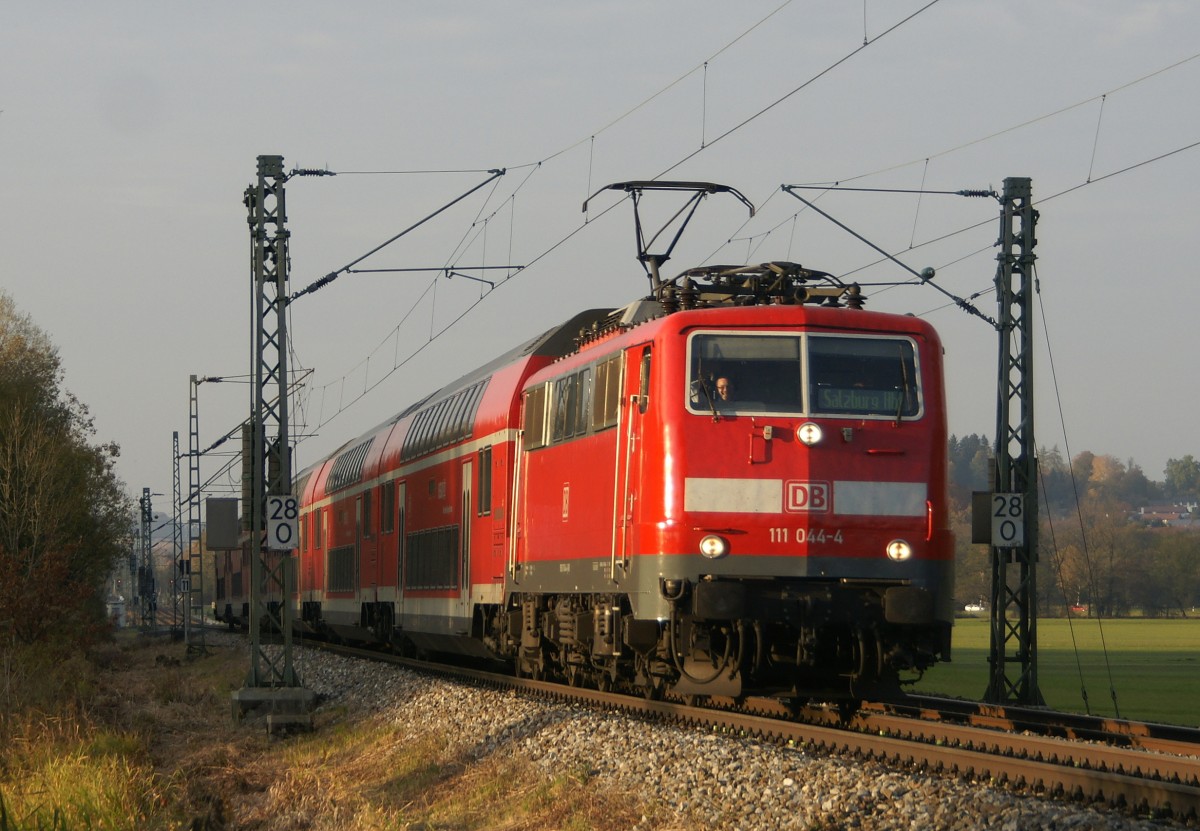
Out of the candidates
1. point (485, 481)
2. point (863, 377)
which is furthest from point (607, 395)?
point (485, 481)

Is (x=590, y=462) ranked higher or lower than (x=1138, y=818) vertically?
higher

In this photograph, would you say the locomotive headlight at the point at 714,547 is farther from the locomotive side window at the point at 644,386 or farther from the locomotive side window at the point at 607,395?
the locomotive side window at the point at 607,395

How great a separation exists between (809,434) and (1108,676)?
66.3 feet

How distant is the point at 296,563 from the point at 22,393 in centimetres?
1657

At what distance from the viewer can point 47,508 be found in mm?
44906

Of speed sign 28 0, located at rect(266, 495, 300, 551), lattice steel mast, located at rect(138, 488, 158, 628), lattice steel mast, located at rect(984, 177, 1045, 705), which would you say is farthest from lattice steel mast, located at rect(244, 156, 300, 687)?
lattice steel mast, located at rect(138, 488, 158, 628)

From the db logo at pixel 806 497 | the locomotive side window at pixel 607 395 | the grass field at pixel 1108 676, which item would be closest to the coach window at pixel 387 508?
the grass field at pixel 1108 676

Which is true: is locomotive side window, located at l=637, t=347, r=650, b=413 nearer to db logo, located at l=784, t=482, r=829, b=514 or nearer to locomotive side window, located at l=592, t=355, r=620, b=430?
locomotive side window, located at l=592, t=355, r=620, b=430

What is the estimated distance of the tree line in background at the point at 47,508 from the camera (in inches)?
1385

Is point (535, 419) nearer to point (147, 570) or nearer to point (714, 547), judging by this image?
point (714, 547)

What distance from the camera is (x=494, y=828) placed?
10.9 meters

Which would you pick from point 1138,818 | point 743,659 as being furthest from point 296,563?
point 1138,818

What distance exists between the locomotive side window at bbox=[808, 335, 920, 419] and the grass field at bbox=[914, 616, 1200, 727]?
6.96m

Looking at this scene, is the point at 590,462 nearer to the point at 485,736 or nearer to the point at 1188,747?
the point at 485,736
